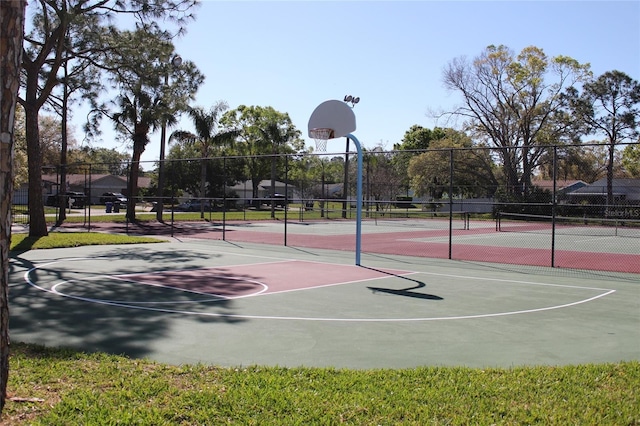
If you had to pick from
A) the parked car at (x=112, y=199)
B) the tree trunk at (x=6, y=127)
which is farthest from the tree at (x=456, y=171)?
the tree trunk at (x=6, y=127)

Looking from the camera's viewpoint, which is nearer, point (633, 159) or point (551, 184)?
point (551, 184)

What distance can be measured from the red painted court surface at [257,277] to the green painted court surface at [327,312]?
2 cm

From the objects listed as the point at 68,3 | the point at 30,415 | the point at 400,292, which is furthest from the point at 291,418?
the point at 68,3

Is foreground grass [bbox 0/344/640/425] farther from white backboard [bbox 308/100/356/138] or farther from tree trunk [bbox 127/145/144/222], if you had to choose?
tree trunk [bbox 127/145/144/222]

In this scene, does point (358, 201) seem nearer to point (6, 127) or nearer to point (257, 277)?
point (257, 277)

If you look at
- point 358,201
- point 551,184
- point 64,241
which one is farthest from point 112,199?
point 358,201

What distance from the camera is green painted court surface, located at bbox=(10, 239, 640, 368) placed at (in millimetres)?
6199

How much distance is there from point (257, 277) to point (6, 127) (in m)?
7.99

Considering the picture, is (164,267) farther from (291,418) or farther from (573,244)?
(573,244)

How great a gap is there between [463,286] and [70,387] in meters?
7.72

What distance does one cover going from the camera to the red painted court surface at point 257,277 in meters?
10.3

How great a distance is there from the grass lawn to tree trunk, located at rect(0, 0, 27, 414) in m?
0.68

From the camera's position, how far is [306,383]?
489 centimetres

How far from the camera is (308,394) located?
459 cm
